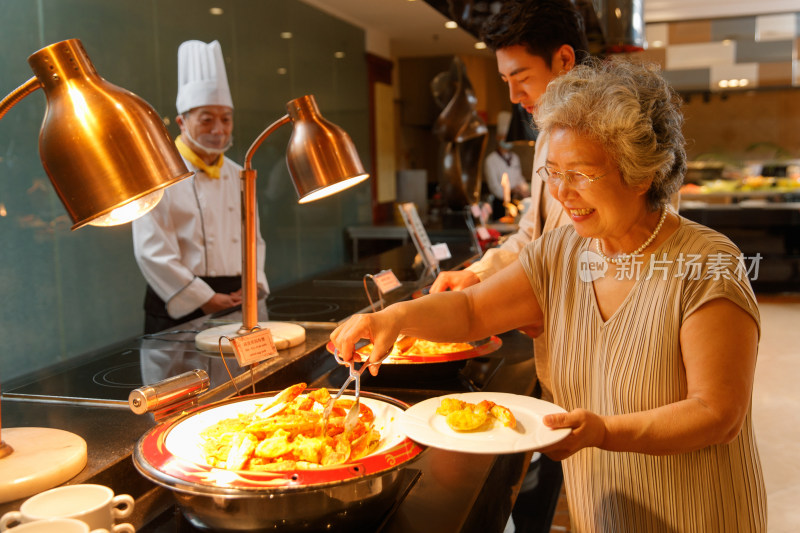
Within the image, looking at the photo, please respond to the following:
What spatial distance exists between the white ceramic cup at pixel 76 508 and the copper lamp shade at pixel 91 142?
0.35 m

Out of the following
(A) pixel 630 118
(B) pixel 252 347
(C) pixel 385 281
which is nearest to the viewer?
(A) pixel 630 118

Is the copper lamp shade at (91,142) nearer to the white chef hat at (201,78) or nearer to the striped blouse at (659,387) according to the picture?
the striped blouse at (659,387)

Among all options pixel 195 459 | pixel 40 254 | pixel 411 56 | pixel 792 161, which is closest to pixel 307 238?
pixel 40 254

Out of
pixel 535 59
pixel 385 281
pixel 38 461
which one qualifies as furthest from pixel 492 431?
pixel 535 59

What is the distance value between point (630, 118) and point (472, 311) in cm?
55

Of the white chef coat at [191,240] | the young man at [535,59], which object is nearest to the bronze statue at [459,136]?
the white chef coat at [191,240]

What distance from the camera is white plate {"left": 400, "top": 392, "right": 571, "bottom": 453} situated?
1.02 m

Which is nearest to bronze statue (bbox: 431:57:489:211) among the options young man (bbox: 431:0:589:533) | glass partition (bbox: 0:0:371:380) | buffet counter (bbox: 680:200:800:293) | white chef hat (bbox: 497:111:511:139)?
glass partition (bbox: 0:0:371:380)

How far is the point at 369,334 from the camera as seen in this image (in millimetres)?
1400

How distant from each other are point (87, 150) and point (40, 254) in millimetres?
2914

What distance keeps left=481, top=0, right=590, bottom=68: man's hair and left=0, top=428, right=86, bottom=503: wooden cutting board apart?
5.28 feet

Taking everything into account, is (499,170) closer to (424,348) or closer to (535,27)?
(535,27)

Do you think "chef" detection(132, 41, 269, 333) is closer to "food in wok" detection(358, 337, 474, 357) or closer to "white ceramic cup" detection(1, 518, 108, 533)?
"food in wok" detection(358, 337, 474, 357)

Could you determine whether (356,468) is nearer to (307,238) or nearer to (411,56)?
(307,238)
